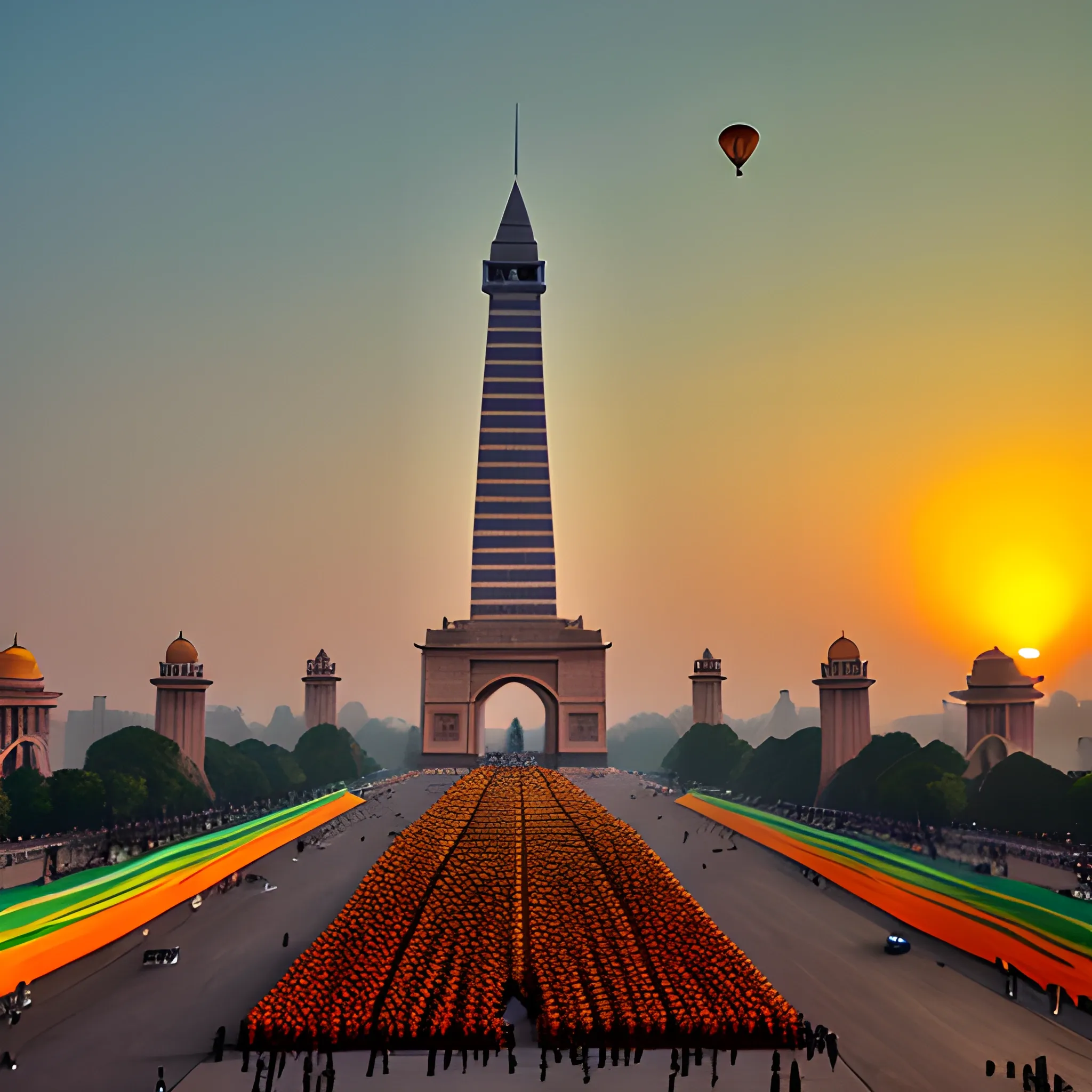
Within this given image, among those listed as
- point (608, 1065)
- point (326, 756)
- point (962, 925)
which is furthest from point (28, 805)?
point (962, 925)

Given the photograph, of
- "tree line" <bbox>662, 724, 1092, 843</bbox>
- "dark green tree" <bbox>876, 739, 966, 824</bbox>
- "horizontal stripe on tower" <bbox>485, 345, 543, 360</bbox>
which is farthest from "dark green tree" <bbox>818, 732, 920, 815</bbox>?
"horizontal stripe on tower" <bbox>485, 345, 543, 360</bbox>

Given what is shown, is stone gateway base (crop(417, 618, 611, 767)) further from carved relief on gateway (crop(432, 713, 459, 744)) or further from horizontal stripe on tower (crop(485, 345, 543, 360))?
horizontal stripe on tower (crop(485, 345, 543, 360))

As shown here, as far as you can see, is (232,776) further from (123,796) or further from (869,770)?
(869,770)

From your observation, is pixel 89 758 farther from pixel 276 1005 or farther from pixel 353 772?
pixel 276 1005

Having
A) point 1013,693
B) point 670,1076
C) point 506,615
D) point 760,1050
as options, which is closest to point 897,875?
point 760,1050

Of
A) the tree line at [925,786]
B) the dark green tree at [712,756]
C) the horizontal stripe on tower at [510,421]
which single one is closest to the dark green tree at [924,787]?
the tree line at [925,786]

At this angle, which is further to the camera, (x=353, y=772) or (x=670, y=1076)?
(x=353, y=772)

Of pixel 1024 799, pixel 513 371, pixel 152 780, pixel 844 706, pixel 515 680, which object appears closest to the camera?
pixel 1024 799
